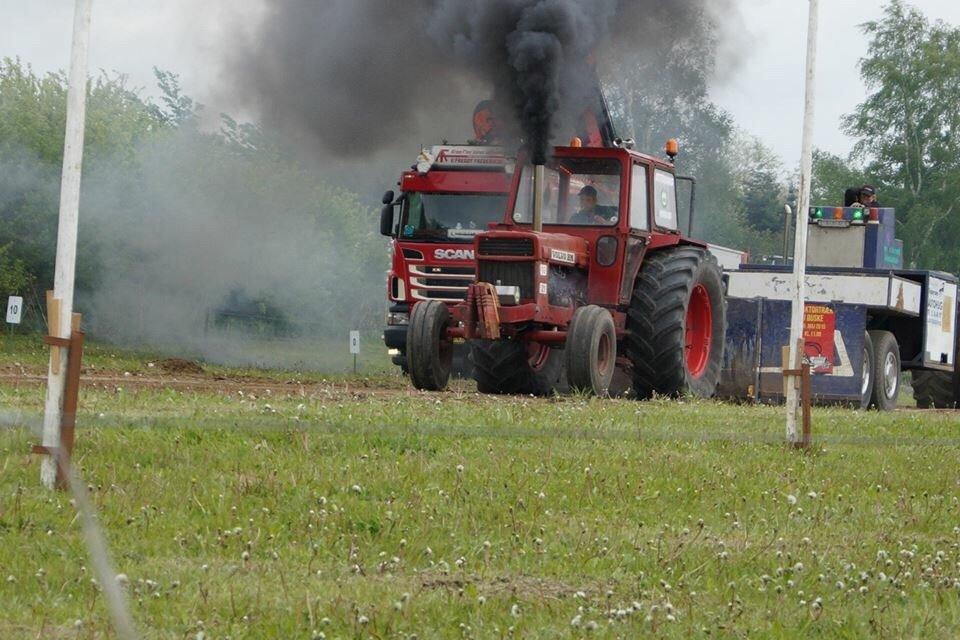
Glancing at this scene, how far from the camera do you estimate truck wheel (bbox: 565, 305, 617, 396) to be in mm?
15016

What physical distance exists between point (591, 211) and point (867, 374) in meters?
5.05

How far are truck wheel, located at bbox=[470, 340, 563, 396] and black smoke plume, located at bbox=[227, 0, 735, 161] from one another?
6.81ft

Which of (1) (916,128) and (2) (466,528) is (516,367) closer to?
(2) (466,528)

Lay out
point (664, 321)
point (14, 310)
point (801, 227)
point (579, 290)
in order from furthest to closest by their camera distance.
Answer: point (14, 310), point (579, 290), point (664, 321), point (801, 227)

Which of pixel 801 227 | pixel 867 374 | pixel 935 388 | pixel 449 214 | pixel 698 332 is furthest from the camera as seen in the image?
pixel 935 388

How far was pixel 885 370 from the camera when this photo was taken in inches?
801

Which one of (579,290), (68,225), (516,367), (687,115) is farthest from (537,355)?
(687,115)

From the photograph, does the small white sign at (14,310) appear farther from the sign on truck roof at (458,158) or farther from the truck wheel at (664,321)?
the truck wheel at (664,321)

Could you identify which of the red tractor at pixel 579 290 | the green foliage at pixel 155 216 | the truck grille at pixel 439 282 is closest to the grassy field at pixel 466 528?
the red tractor at pixel 579 290

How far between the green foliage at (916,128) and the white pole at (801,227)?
4146 centimetres

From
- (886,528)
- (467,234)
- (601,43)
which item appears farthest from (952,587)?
(467,234)

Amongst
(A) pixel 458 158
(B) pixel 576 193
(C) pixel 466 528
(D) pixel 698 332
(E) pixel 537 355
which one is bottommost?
(C) pixel 466 528

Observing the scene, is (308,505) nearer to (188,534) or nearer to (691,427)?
(188,534)

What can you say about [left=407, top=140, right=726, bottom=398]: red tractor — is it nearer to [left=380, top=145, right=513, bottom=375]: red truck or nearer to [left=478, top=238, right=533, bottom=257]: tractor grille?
[left=478, top=238, right=533, bottom=257]: tractor grille
